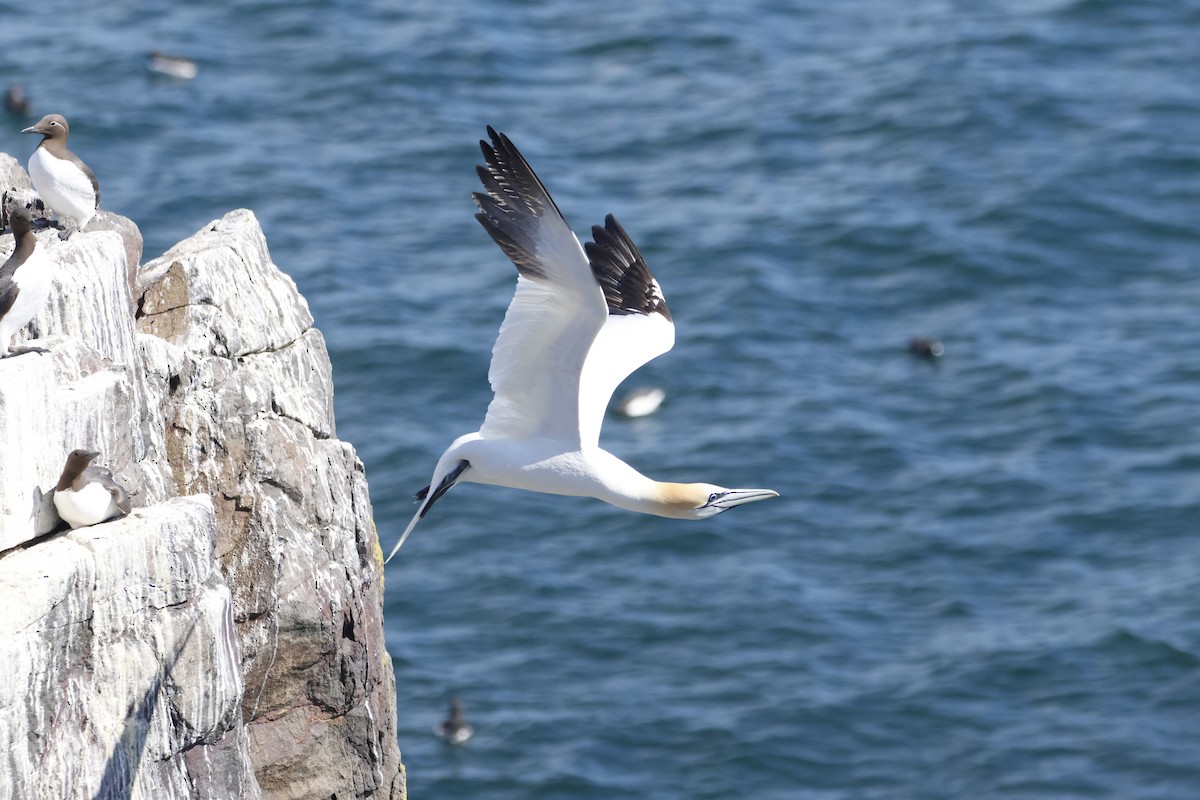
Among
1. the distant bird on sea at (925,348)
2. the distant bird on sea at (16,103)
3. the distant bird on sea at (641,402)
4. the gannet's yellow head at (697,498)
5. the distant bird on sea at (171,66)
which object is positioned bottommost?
the distant bird on sea at (641,402)

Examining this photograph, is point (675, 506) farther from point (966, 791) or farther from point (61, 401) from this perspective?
point (966, 791)

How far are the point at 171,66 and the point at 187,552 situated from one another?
22341 millimetres

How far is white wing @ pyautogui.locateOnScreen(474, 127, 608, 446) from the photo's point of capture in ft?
29.9

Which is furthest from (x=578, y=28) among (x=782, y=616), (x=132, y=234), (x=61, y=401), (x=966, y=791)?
(x=61, y=401)

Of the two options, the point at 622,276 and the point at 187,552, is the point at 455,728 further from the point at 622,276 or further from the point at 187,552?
the point at 187,552

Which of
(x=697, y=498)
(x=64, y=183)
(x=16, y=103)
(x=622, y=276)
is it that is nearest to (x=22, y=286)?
(x=64, y=183)

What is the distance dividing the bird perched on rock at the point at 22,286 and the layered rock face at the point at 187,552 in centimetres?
17

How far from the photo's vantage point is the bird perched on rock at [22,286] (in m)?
8.36

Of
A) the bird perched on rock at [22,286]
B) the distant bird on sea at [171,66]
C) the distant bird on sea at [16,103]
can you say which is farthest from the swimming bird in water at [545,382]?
the distant bird on sea at [171,66]

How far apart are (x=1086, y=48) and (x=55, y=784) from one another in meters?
26.2

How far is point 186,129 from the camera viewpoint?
28.8 m

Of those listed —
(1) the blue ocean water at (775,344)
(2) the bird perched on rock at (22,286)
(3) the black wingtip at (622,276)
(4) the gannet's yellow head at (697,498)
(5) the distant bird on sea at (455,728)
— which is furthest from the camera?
(1) the blue ocean water at (775,344)

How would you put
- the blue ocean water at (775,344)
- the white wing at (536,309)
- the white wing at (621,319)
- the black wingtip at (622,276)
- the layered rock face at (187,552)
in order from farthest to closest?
1. the blue ocean water at (775,344)
2. the black wingtip at (622,276)
3. the white wing at (621,319)
4. the white wing at (536,309)
5. the layered rock face at (187,552)

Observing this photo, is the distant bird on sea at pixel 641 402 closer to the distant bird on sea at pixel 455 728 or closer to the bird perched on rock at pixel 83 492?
the distant bird on sea at pixel 455 728
